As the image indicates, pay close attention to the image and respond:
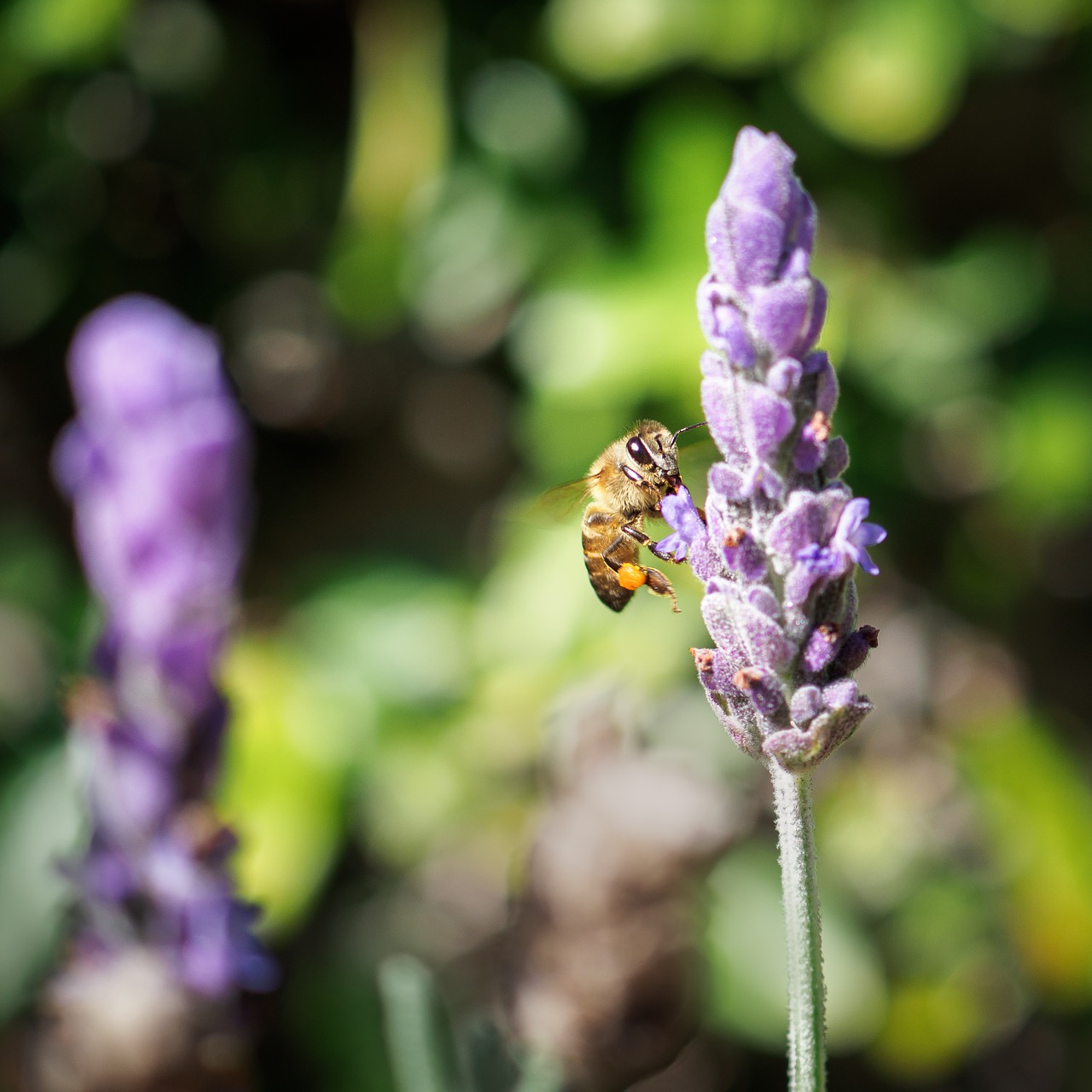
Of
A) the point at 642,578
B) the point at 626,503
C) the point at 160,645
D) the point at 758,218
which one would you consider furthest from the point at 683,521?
the point at 160,645

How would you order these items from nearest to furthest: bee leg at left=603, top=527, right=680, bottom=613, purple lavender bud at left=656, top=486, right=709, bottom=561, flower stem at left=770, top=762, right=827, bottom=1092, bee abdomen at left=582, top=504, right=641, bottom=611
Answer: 1. flower stem at left=770, top=762, right=827, bottom=1092
2. purple lavender bud at left=656, top=486, right=709, bottom=561
3. bee leg at left=603, top=527, right=680, bottom=613
4. bee abdomen at left=582, top=504, right=641, bottom=611

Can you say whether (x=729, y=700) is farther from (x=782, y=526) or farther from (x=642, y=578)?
(x=642, y=578)

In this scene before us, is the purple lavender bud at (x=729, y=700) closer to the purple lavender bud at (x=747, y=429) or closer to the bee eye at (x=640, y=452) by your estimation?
the purple lavender bud at (x=747, y=429)

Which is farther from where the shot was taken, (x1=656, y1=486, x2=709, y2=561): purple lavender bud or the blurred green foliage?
the blurred green foliage

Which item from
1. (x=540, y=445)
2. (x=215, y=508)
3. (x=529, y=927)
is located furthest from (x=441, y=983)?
(x=215, y=508)

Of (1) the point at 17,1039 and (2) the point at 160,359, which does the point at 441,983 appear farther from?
(2) the point at 160,359

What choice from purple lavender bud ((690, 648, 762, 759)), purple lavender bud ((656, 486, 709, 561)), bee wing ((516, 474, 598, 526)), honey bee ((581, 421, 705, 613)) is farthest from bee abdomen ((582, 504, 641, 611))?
purple lavender bud ((690, 648, 762, 759))

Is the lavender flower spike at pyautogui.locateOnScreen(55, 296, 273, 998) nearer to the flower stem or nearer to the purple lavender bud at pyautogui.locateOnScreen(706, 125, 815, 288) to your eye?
the flower stem
